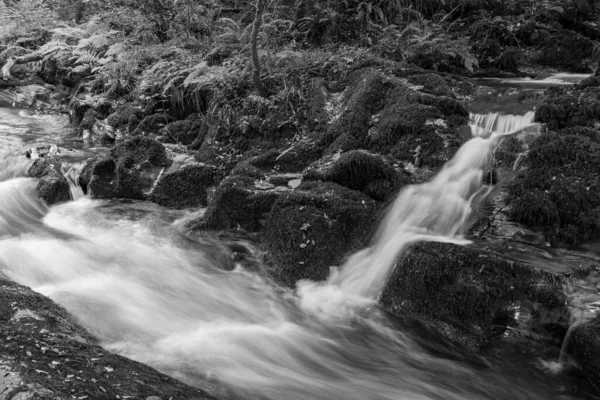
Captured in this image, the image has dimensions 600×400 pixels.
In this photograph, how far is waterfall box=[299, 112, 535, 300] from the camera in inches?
219

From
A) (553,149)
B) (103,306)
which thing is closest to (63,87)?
(103,306)

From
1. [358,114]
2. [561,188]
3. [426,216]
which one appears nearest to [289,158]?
[358,114]

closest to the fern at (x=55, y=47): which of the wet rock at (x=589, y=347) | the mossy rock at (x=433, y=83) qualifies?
the mossy rock at (x=433, y=83)

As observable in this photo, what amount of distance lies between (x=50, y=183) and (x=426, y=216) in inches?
243

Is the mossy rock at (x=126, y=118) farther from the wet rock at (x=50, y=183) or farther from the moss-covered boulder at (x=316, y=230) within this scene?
the moss-covered boulder at (x=316, y=230)

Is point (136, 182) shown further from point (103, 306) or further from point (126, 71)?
point (126, 71)

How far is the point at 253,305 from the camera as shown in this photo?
18.4 feet

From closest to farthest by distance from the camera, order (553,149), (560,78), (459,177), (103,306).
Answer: (103,306), (553,149), (459,177), (560,78)

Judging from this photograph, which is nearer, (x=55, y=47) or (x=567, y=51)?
(x=567, y=51)

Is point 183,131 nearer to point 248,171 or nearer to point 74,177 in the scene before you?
point 74,177

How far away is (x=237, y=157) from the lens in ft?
26.5

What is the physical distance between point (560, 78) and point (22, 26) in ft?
59.4

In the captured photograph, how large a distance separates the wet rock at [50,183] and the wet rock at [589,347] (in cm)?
758

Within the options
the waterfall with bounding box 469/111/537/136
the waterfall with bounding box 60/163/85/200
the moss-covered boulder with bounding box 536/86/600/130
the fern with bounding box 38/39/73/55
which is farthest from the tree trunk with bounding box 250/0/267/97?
the fern with bounding box 38/39/73/55
